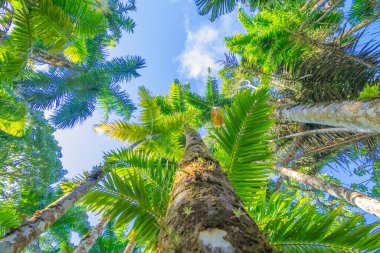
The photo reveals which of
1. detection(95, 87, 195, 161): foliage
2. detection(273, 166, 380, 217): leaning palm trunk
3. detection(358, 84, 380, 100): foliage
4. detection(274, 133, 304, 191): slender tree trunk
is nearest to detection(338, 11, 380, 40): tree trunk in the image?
detection(358, 84, 380, 100): foliage

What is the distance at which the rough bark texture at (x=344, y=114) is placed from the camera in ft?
8.75

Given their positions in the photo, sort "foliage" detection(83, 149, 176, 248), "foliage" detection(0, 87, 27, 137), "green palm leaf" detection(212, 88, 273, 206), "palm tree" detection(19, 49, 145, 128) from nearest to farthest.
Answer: "foliage" detection(83, 149, 176, 248)
"green palm leaf" detection(212, 88, 273, 206)
"foliage" detection(0, 87, 27, 137)
"palm tree" detection(19, 49, 145, 128)

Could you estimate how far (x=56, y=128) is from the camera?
12.1 m

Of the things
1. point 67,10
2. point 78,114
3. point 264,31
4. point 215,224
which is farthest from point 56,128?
point 215,224

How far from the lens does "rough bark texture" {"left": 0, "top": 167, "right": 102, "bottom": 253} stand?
8.57 ft

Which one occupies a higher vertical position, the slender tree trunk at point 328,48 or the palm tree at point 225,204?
the slender tree trunk at point 328,48

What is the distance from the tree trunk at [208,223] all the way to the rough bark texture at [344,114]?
186cm

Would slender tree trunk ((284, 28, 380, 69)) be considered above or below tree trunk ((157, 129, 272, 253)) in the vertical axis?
above

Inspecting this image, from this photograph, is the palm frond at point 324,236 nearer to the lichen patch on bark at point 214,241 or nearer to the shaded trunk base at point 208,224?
the shaded trunk base at point 208,224

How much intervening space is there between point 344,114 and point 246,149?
4.58 feet

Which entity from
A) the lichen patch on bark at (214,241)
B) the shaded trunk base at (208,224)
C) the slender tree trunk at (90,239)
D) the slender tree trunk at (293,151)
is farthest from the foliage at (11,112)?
the lichen patch on bark at (214,241)

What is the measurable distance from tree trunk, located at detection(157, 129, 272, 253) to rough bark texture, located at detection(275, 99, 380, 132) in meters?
1.86

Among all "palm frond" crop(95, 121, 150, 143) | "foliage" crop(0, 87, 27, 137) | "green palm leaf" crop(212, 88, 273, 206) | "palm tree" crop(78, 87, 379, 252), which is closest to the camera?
"palm tree" crop(78, 87, 379, 252)

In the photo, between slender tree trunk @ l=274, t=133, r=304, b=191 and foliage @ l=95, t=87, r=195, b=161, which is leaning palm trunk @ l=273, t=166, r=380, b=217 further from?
foliage @ l=95, t=87, r=195, b=161
